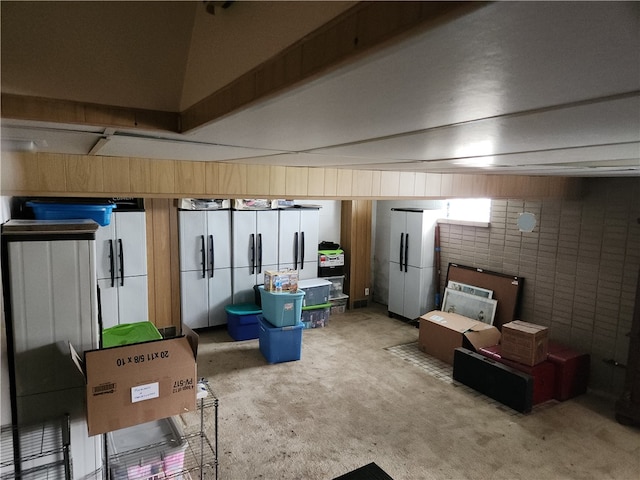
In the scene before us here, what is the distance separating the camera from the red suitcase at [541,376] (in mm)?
3898

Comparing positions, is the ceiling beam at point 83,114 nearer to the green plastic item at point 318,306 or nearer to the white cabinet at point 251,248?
the white cabinet at point 251,248

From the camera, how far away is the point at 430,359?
4.96 metres

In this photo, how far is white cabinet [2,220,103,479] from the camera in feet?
5.41

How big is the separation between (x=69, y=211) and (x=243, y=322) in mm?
3141

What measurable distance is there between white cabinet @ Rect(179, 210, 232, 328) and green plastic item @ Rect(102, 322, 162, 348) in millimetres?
2739

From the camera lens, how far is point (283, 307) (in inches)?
187

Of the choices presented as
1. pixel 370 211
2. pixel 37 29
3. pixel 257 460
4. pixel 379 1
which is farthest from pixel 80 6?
pixel 370 211

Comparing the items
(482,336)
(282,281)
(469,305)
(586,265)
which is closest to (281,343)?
(282,281)

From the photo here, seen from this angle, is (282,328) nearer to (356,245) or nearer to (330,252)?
(330,252)

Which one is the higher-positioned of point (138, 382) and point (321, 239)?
point (321, 239)

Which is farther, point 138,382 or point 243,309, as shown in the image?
point 243,309

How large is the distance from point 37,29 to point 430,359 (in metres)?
4.96

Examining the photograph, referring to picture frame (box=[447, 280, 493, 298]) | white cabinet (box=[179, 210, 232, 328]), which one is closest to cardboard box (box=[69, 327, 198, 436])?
white cabinet (box=[179, 210, 232, 328])

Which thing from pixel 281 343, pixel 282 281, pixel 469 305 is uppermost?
pixel 282 281
